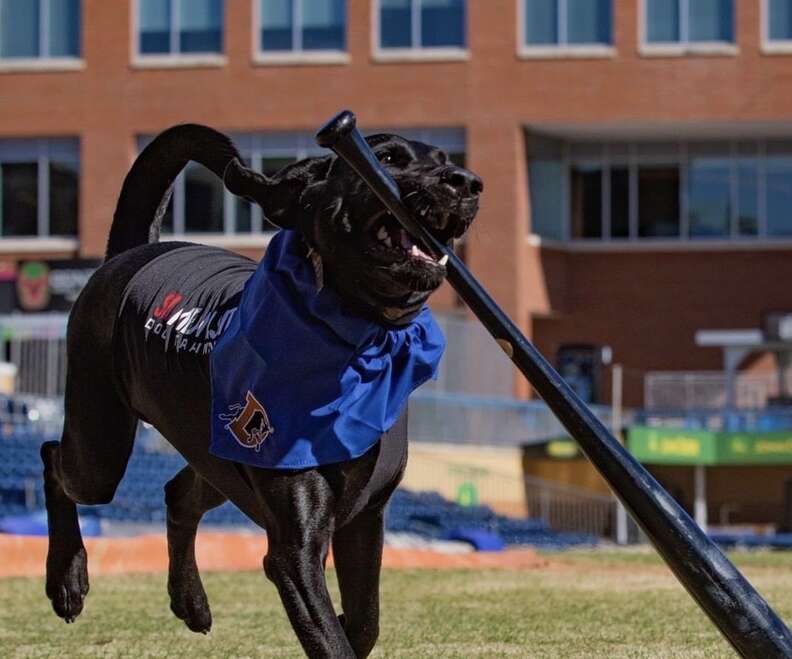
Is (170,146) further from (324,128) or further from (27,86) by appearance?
(27,86)

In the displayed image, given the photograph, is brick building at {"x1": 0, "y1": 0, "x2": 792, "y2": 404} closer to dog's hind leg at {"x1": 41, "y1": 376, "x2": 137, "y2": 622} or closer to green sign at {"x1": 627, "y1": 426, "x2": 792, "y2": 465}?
green sign at {"x1": 627, "y1": 426, "x2": 792, "y2": 465}

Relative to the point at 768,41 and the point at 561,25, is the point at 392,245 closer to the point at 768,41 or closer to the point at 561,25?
the point at 561,25

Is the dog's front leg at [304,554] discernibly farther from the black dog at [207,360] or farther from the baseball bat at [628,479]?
the baseball bat at [628,479]

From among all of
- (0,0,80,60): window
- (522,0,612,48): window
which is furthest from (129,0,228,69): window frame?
(522,0,612,48): window

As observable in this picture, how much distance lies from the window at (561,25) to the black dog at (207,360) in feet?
99.9

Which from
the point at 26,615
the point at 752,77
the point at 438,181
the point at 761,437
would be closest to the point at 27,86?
the point at 752,77

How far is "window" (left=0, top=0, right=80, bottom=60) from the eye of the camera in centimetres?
3784

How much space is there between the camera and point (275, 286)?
A: 17.7 feet

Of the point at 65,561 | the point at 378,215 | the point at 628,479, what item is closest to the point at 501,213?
the point at 65,561

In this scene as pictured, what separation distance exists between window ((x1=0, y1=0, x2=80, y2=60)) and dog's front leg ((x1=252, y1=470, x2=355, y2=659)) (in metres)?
33.8

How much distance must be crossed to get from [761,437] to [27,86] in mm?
18199

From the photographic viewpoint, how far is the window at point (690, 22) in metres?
37.1

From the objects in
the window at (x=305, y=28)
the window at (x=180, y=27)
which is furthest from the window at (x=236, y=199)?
the window at (x=180, y=27)

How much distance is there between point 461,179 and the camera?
497 cm
